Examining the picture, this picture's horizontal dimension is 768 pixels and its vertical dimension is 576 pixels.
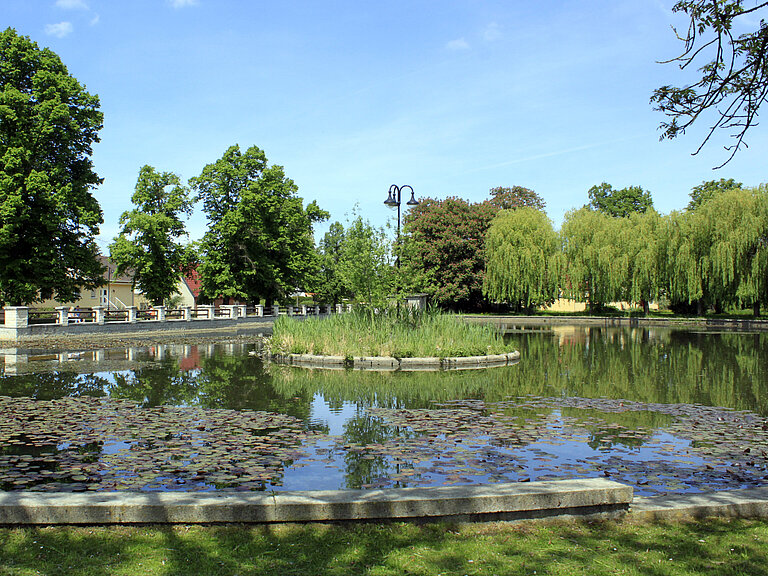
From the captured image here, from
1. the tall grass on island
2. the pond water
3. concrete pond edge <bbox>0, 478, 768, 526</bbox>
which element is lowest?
the pond water

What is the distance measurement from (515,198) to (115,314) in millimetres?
51833

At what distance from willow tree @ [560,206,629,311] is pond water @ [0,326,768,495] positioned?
32.4 m

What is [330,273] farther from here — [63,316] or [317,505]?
[317,505]

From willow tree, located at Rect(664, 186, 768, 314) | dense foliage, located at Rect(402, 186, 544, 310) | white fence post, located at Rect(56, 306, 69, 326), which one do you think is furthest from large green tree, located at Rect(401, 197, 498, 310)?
white fence post, located at Rect(56, 306, 69, 326)

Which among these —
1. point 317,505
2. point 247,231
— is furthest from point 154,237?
point 317,505

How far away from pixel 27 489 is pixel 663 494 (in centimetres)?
581

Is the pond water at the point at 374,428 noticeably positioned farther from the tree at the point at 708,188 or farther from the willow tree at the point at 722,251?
the tree at the point at 708,188

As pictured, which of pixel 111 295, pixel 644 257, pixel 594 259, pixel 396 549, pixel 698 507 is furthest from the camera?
pixel 111 295

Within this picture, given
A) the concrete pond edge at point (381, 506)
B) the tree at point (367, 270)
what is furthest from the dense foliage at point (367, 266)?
the concrete pond edge at point (381, 506)

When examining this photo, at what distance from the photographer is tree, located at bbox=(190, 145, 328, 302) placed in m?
46.6

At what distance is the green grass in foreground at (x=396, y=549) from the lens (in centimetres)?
389

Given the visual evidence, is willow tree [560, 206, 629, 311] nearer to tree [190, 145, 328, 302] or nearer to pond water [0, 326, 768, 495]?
tree [190, 145, 328, 302]

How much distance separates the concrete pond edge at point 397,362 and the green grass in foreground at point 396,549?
1158cm

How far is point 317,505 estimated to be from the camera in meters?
4.62
